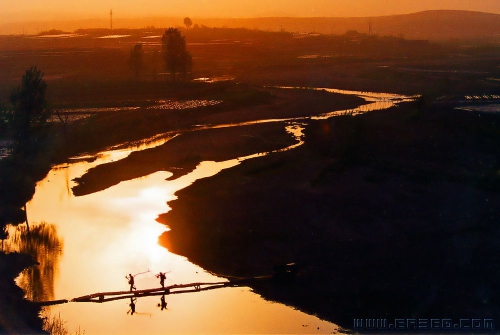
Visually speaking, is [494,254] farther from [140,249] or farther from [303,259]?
[140,249]

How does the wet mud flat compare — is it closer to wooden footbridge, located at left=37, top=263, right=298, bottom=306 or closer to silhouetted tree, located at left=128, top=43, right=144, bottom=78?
wooden footbridge, located at left=37, top=263, right=298, bottom=306

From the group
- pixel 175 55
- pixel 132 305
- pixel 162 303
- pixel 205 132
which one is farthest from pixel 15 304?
pixel 175 55

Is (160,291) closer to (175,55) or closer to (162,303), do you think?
(162,303)

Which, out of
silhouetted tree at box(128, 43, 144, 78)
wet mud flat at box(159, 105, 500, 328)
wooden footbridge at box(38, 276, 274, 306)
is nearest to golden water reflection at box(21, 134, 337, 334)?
wooden footbridge at box(38, 276, 274, 306)

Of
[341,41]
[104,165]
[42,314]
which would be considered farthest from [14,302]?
[341,41]

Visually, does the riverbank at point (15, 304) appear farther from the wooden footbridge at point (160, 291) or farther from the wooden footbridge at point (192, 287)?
the wooden footbridge at point (192, 287)
